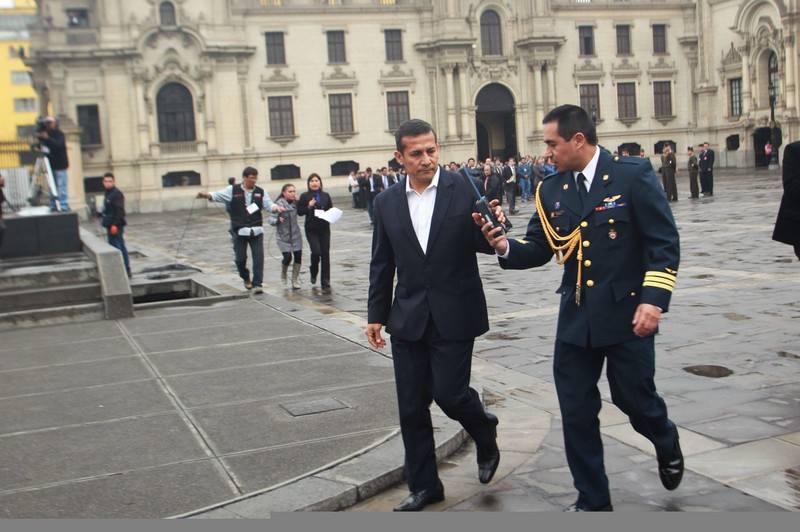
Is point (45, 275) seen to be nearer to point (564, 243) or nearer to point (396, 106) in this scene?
point (564, 243)

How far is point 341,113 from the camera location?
51.7 m

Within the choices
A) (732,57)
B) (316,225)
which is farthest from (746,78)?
(316,225)

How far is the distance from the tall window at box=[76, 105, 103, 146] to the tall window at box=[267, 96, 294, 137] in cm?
887

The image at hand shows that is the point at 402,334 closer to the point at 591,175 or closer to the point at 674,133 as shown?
the point at 591,175

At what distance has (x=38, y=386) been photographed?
805cm

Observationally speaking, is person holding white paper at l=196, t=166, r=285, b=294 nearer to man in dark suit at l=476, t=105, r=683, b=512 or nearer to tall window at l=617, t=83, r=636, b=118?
man in dark suit at l=476, t=105, r=683, b=512

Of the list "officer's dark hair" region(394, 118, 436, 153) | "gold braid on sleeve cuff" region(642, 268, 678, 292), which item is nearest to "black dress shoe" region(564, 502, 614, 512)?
"gold braid on sleeve cuff" region(642, 268, 678, 292)

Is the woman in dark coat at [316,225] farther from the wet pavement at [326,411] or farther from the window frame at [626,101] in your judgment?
the window frame at [626,101]

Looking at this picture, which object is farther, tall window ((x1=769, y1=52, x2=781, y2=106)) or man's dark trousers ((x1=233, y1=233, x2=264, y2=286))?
tall window ((x1=769, y1=52, x2=781, y2=106))

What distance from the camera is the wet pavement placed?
4965 millimetres

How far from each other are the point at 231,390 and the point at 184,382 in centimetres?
59

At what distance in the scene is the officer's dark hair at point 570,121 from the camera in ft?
14.7

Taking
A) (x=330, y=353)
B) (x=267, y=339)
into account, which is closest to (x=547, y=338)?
(x=330, y=353)

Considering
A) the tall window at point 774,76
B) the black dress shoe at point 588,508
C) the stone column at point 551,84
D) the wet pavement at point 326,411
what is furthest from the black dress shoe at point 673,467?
the stone column at point 551,84
